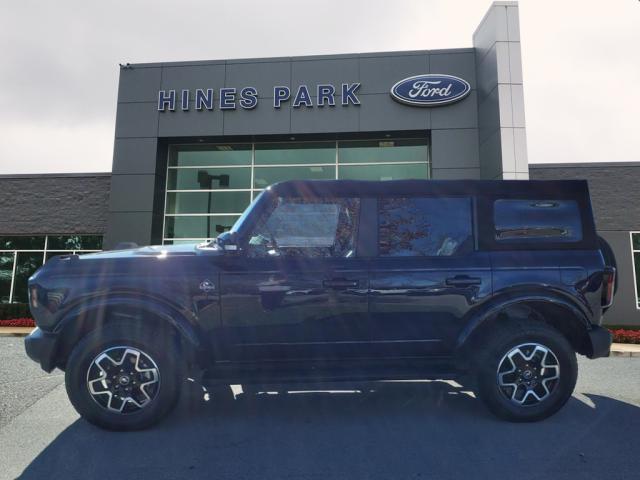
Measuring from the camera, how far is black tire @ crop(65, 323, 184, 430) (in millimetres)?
3424

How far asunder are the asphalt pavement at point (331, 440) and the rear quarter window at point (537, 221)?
5.28 ft

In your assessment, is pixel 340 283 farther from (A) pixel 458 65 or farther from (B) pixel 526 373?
(A) pixel 458 65

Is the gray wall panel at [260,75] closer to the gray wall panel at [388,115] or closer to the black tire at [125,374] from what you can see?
the gray wall panel at [388,115]

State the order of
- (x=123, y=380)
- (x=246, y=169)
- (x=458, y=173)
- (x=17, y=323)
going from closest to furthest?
1. (x=123, y=380)
2. (x=17, y=323)
3. (x=458, y=173)
4. (x=246, y=169)

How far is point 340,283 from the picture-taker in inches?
142

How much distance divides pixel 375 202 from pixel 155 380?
2391 millimetres

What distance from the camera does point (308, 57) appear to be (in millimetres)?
14828

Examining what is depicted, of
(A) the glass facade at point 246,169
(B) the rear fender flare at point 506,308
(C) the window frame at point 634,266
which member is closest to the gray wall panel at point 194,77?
(A) the glass facade at point 246,169

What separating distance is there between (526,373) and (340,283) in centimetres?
177

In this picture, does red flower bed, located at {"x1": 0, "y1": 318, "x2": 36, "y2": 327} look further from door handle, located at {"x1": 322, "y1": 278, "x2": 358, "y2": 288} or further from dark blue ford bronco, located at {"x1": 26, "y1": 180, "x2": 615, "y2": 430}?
door handle, located at {"x1": 322, "y1": 278, "x2": 358, "y2": 288}

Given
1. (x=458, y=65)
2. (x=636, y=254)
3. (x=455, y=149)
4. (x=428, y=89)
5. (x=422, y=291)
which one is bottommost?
(x=422, y=291)

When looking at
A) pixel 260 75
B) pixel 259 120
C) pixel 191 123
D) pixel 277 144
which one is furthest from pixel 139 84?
pixel 277 144

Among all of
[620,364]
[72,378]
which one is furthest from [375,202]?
[620,364]

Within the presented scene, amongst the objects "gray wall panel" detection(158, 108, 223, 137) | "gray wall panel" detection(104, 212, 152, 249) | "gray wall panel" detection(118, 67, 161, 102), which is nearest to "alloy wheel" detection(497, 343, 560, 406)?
"gray wall panel" detection(104, 212, 152, 249)
